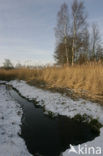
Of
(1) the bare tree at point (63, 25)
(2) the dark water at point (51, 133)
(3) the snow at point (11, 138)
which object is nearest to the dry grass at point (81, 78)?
(2) the dark water at point (51, 133)

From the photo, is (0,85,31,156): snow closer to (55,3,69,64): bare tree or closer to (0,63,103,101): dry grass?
(0,63,103,101): dry grass

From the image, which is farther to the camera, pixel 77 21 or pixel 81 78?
pixel 77 21

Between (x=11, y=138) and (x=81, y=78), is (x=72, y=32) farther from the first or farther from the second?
(x=11, y=138)

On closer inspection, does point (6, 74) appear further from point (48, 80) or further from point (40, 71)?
point (48, 80)

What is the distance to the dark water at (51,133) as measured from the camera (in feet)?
6.79

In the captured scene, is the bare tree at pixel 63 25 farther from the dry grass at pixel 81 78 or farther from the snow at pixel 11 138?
the snow at pixel 11 138

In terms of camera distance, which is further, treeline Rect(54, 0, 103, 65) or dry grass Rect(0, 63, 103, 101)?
treeline Rect(54, 0, 103, 65)

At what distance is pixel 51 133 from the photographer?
2549 millimetres

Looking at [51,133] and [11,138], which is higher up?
[11,138]

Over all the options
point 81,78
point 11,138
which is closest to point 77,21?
point 81,78

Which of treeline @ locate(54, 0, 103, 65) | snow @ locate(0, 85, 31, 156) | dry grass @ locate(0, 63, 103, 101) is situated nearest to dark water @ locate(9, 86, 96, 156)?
Answer: snow @ locate(0, 85, 31, 156)

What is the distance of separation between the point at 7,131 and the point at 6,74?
1223 cm

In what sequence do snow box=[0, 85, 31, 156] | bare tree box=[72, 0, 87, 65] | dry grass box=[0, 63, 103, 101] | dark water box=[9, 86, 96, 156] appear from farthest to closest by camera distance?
1. bare tree box=[72, 0, 87, 65]
2. dry grass box=[0, 63, 103, 101]
3. dark water box=[9, 86, 96, 156]
4. snow box=[0, 85, 31, 156]

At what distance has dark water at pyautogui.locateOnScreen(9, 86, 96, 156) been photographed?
2070 mm
